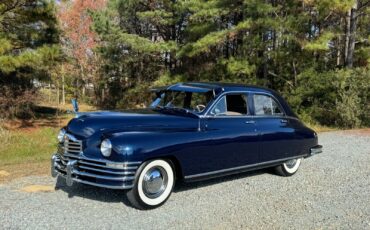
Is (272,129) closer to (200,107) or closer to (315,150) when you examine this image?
(315,150)

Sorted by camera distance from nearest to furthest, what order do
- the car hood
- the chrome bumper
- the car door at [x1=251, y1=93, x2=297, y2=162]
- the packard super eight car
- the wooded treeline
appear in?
the packard super eight car → the car hood → the car door at [x1=251, y1=93, x2=297, y2=162] → the chrome bumper → the wooded treeline

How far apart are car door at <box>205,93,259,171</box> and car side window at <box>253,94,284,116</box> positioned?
8.9 inches

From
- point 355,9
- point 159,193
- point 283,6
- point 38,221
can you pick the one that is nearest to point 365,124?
point 355,9

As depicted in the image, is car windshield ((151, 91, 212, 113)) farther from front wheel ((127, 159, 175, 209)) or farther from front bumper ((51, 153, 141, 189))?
front bumper ((51, 153, 141, 189))

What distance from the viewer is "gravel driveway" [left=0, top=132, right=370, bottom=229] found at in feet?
16.1

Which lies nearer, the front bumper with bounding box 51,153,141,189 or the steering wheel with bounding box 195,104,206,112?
the front bumper with bounding box 51,153,141,189

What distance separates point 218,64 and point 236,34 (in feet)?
7.02

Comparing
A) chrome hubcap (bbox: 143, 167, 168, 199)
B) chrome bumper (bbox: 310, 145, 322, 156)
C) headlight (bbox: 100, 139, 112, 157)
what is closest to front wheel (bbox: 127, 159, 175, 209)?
chrome hubcap (bbox: 143, 167, 168, 199)

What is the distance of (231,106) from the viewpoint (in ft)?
21.4

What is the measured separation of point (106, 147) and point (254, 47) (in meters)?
16.2

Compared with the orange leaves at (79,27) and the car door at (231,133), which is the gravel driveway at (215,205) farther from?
the orange leaves at (79,27)

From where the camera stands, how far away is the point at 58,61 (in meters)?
19.1

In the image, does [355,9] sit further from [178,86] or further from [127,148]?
[127,148]

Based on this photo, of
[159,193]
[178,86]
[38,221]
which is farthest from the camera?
[178,86]
